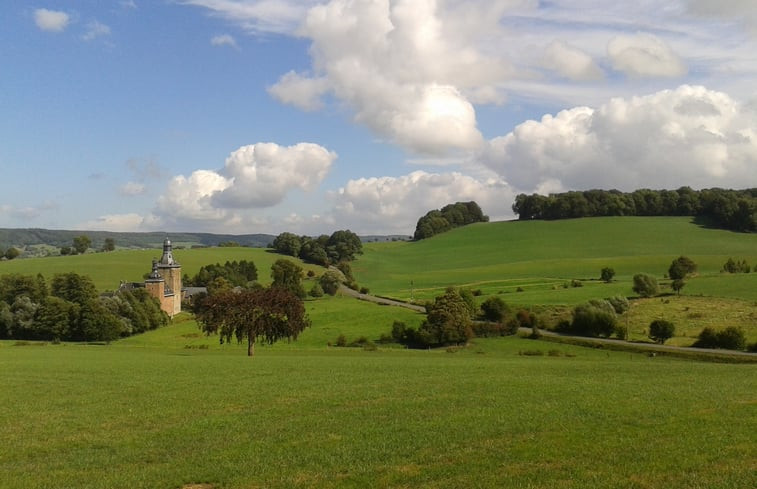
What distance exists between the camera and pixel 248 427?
19.5 meters

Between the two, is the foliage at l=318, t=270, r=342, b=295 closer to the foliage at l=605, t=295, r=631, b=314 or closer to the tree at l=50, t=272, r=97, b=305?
the tree at l=50, t=272, r=97, b=305

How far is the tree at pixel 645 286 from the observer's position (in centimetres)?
9269

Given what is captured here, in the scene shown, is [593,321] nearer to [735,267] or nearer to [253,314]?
[253,314]

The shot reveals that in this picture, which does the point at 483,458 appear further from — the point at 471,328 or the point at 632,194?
the point at 632,194

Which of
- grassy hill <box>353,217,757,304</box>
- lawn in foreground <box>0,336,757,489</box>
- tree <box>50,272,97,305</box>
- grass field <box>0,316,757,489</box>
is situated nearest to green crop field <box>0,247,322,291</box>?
grassy hill <box>353,217,757,304</box>

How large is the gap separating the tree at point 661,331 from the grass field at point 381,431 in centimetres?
3592

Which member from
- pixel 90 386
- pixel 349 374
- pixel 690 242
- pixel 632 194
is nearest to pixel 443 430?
pixel 349 374

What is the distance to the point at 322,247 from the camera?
596 feet

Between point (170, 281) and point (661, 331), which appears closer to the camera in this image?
point (661, 331)

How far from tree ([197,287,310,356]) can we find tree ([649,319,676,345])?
123 feet

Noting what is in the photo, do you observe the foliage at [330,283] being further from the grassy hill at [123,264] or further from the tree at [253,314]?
the tree at [253,314]

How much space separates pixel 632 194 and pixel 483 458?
195949 millimetres

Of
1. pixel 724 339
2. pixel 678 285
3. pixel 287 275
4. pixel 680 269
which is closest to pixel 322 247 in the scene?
pixel 287 275

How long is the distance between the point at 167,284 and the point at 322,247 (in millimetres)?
56500
